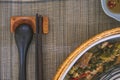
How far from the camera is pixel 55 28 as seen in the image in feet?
2.35

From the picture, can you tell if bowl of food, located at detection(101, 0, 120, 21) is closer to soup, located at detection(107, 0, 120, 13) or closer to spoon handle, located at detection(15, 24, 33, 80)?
soup, located at detection(107, 0, 120, 13)

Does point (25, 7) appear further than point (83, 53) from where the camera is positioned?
Yes

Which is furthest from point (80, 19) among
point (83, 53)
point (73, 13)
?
point (83, 53)

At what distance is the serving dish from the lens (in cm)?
60

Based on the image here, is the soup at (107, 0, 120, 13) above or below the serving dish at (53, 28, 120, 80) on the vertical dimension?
above

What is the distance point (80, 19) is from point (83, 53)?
14cm

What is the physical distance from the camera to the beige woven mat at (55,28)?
0.71 m

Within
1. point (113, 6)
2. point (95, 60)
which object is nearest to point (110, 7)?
point (113, 6)

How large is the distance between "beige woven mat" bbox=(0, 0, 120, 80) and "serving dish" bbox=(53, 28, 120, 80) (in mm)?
88

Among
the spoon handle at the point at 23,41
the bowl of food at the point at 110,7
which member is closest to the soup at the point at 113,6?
the bowl of food at the point at 110,7

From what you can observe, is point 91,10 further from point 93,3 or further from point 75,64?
point 75,64

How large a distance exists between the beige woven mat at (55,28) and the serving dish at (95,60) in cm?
9

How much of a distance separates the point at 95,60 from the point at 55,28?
0.50 ft

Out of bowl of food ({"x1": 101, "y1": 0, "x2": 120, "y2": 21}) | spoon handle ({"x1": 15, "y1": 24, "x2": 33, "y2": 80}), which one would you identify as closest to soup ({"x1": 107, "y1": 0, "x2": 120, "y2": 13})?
bowl of food ({"x1": 101, "y1": 0, "x2": 120, "y2": 21})
